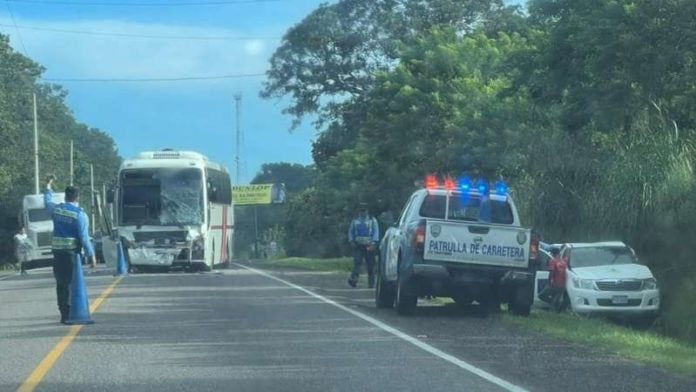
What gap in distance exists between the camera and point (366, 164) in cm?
4412

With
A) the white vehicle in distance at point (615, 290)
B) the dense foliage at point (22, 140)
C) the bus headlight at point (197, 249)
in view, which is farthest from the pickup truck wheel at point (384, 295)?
the dense foliage at point (22, 140)

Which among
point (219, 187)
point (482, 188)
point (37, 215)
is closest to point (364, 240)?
point (482, 188)

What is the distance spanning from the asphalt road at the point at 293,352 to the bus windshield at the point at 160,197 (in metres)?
13.5

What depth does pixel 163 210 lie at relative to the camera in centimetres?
3612

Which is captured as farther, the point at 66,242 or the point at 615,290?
the point at 615,290

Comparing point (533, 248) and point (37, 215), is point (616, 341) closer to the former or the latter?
point (533, 248)

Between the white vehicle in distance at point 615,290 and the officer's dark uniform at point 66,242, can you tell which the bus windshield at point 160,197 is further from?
the officer's dark uniform at point 66,242

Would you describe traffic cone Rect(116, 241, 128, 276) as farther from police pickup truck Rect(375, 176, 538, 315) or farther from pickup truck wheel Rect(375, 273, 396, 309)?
police pickup truck Rect(375, 176, 538, 315)

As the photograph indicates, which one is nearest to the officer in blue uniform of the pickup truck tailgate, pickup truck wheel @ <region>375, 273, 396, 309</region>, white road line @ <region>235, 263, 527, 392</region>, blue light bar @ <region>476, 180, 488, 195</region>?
white road line @ <region>235, 263, 527, 392</region>

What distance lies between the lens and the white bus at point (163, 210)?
36.0 m

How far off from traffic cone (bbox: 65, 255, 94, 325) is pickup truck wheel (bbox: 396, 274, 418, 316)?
4.85 meters

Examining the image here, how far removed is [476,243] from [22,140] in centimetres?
5638

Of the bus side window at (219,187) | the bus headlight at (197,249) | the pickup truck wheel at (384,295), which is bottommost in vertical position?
the pickup truck wheel at (384,295)

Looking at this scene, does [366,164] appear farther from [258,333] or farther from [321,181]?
[258,333]
